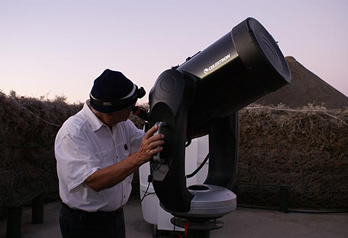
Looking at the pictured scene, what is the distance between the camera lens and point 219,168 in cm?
199

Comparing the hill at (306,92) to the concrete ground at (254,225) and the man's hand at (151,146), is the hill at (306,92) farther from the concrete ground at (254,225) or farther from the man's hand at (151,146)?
the man's hand at (151,146)

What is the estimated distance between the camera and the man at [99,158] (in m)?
1.66

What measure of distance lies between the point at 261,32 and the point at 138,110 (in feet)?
2.39

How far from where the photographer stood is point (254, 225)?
16.7 ft

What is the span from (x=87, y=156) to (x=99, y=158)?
0.65 ft

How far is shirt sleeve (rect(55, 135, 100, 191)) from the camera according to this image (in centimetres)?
173

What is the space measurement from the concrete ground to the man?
8.48 feet

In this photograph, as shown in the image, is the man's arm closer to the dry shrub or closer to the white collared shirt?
Result: the white collared shirt

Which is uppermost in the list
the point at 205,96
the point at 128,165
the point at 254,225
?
the point at 205,96

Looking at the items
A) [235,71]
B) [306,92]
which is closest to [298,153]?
[235,71]

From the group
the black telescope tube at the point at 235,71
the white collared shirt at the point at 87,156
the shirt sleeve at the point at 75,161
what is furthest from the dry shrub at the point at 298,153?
the shirt sleeve at the point at 75,161

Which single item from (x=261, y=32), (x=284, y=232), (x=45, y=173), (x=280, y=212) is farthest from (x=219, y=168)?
(x=45, y=173)

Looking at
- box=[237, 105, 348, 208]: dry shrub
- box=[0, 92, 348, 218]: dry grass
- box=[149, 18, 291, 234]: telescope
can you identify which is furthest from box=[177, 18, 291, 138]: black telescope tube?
box=[237, 105, 348, 208]: dry shrub

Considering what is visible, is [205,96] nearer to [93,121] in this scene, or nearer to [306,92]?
[93,121]
